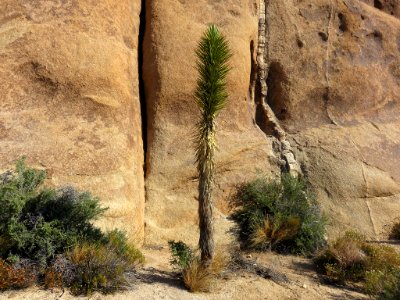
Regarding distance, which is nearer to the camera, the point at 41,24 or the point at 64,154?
the point at 64,154

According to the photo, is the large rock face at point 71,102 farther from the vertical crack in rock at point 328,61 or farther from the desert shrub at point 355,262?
the vertical crack in rock at point 328,61

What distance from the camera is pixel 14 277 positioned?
602 cm

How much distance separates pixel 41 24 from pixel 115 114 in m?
2.29

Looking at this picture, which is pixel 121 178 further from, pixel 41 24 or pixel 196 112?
pixel 41 24

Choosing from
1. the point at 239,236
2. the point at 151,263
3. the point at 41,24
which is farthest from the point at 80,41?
the point at 239,236

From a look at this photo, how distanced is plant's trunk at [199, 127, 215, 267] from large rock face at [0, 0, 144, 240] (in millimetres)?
2186

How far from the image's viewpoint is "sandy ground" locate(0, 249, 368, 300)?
616 cm

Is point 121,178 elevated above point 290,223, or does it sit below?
above

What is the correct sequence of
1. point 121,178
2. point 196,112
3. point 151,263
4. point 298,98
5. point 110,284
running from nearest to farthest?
point 110,284
point 151,263
point 121,178
point 196,112
point 298,98

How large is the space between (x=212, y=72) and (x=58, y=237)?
11.5 ft

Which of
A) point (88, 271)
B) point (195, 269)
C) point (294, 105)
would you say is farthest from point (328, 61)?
point (88, 271)

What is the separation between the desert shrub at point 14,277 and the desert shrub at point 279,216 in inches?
177

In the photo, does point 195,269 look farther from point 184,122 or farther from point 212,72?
point 184,122

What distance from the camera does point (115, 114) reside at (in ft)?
29.5
